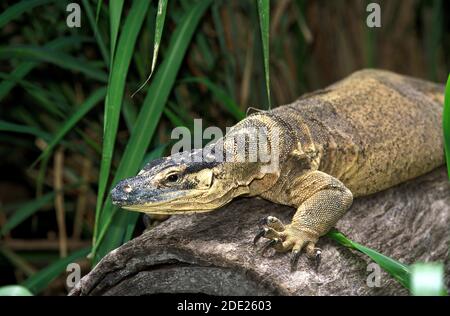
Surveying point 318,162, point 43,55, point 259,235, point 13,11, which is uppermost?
point 13,11

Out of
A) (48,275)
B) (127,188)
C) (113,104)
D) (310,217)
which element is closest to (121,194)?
(127,188)

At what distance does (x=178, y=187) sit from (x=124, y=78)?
0.70 metres

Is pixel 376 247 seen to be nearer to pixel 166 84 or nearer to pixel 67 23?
pixel 166 84

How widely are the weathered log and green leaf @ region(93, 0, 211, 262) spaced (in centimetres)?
44

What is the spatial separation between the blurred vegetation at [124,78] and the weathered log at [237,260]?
43 centimetres

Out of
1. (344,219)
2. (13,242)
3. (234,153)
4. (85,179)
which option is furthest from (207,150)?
(13,242)

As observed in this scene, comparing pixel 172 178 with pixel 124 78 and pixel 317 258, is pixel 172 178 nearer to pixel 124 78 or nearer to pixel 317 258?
pixel 124 78

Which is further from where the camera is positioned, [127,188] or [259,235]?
[127,188]

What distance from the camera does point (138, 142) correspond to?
3941 millimetres

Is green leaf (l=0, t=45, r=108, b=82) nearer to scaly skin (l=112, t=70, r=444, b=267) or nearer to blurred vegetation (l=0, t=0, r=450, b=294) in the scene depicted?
blurred vegetation (l=0, t=0, r=450, b=294)

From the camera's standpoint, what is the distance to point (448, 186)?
Answer: 4410 millimetres

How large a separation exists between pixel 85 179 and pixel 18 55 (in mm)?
1400

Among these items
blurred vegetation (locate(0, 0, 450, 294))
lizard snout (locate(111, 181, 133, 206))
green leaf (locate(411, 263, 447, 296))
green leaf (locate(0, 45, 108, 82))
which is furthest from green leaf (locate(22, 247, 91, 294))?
green leaf (locate(411, 263, 447, 296))

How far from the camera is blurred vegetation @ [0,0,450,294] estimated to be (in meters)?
4.04
